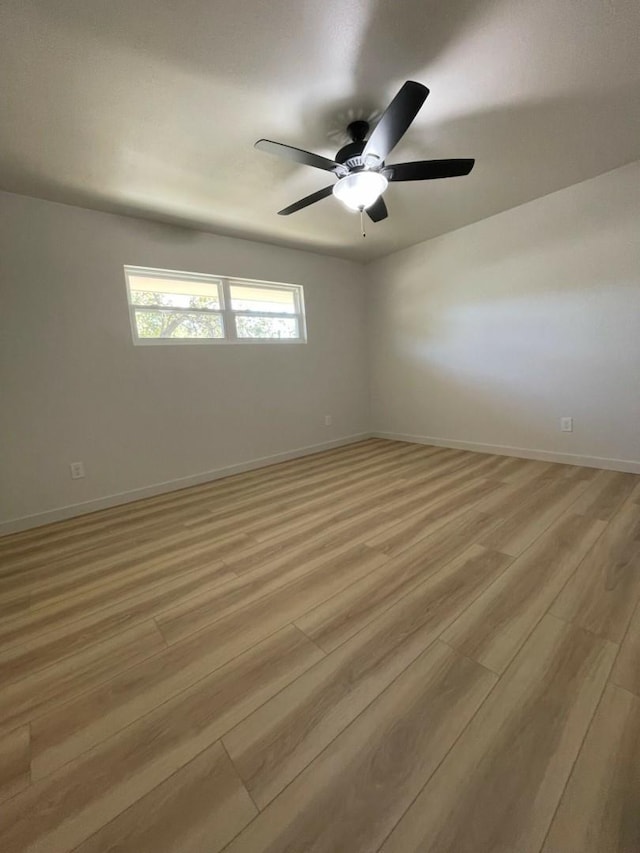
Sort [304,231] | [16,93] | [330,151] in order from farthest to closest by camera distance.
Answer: [304,231], [330,151], [16,93]

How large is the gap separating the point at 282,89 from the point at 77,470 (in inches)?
114

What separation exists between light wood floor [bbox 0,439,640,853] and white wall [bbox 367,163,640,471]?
1168mm

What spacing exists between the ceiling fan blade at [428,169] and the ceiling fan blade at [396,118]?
0.12m

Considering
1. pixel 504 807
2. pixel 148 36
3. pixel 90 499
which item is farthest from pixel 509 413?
pixel 90 499

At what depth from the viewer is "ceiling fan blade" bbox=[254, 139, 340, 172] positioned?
Result: 5.02 feet

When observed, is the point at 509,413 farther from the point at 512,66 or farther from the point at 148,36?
the point at 148,36

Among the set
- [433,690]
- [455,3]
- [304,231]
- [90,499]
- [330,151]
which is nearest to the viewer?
[433,690]

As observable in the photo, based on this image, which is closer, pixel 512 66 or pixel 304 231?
pixel 512 66

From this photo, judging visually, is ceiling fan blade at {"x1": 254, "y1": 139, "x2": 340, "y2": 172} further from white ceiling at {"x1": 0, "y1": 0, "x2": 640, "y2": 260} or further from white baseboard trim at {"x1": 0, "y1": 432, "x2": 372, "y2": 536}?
white baseboard trim at {"x1": 0, "y1": 432, "x2": 372, "y2": 536}

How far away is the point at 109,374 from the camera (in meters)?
2.78

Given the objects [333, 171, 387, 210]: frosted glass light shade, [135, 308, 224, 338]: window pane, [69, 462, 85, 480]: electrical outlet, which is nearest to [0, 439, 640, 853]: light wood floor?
[69, 462, 85, 480]: electrical outlet

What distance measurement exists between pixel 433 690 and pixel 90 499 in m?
2.84

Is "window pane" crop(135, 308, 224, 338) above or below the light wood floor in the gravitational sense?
above

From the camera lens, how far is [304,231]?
329cm
